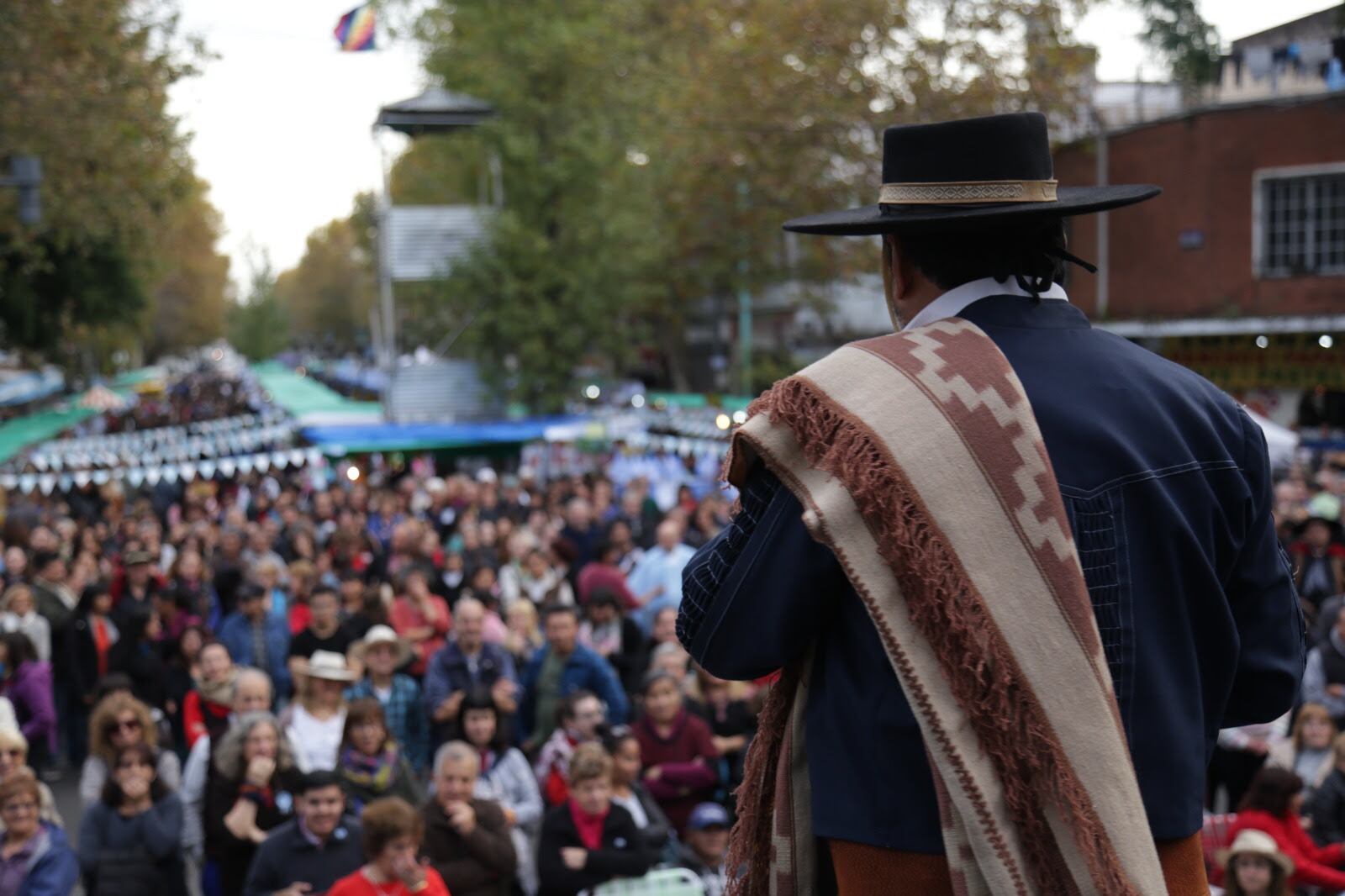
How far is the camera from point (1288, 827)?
267 inches

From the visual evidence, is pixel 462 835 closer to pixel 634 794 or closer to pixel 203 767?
pixel 634 794

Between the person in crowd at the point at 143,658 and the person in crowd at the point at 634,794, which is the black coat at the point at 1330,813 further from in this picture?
the person in crowd at the point at 143,658

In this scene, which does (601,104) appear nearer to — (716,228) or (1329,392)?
(716,228)

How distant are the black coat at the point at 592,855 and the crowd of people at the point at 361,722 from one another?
0.01 metres

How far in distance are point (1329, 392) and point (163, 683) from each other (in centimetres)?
2728

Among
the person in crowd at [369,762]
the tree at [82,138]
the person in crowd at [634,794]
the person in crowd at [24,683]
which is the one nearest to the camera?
the person in crowd at [634,794]

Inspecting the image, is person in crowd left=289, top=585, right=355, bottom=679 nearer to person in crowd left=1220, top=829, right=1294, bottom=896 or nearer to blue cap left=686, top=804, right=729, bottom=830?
blue cap left=686, top=804, right=729, bottom=830

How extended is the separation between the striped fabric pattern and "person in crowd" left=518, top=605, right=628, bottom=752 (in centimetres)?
695

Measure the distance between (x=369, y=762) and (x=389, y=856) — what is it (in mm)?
1493

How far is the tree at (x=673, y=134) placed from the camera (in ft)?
90.1

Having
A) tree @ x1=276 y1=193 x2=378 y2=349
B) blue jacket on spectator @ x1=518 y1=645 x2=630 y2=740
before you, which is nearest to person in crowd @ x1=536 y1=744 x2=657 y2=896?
blue jacket on spectator @ x1=518 y1=645 x2=630 y2=740

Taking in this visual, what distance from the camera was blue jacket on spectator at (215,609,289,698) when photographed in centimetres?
1060

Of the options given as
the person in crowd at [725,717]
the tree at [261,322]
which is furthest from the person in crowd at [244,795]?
the tree at [261,322]

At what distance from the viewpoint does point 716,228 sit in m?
35.6
